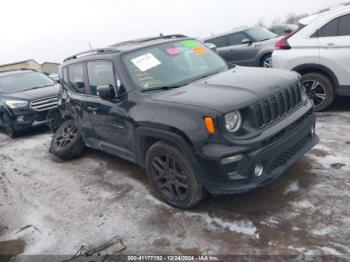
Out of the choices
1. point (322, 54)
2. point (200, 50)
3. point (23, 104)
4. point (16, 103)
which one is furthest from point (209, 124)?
point (16, 103)

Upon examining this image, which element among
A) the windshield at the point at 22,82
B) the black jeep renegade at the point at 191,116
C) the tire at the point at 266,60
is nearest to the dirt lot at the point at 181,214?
the black jeep renegade at the point at 191,116

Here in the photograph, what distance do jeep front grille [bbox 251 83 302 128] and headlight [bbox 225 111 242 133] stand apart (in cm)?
16

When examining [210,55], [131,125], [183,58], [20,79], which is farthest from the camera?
[20,79]

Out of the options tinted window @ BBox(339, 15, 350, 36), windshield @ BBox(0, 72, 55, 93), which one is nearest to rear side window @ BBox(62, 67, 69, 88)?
windshield @ BBox(0, 72, 55, 93)

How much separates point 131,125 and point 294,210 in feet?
6.61

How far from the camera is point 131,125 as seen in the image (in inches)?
149

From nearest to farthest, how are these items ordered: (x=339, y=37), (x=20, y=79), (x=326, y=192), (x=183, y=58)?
(x=326, y=192) → (x=183, y=58) → (x=339, y=37) → (x=20, y=79)

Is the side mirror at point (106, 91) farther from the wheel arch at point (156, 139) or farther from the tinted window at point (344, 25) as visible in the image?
the tinted window at point (344, 25)

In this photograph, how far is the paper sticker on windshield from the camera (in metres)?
3.95

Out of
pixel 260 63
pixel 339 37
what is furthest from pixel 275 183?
pixel 260 63

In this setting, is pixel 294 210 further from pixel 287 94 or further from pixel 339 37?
pixel 339 37

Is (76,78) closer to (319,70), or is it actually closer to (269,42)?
(319,70)

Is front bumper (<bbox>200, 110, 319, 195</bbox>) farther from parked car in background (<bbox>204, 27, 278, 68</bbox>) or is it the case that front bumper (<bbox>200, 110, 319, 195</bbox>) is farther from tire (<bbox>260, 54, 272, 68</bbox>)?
parked car in background (<bbox>204, 27, 278, 68</bbox>)

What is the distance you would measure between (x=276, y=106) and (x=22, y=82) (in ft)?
24.3
